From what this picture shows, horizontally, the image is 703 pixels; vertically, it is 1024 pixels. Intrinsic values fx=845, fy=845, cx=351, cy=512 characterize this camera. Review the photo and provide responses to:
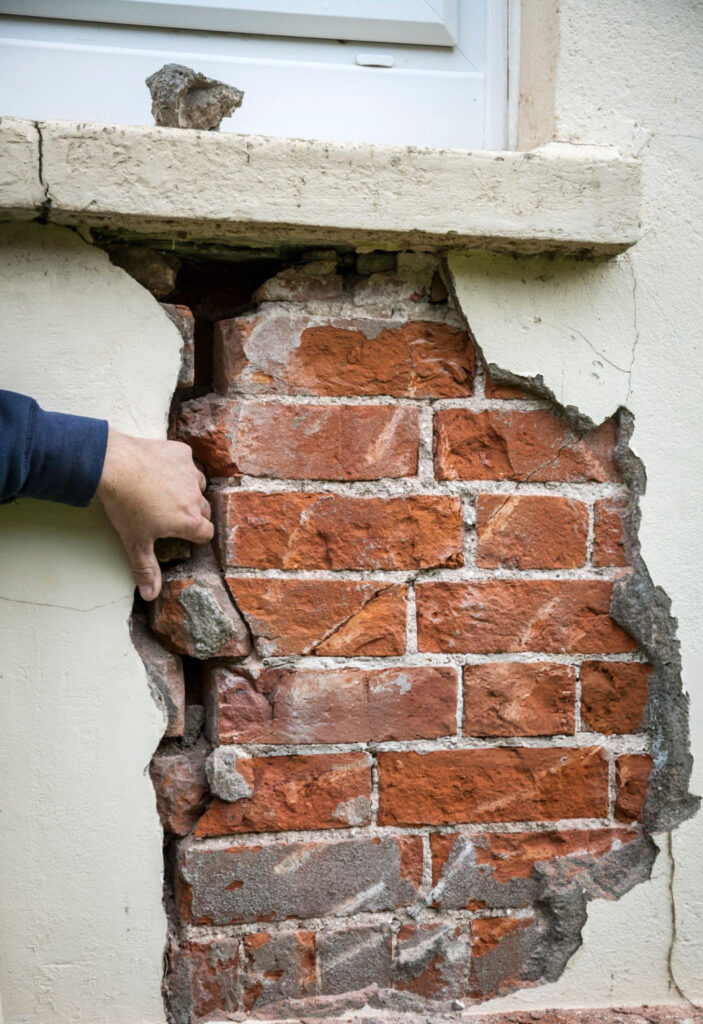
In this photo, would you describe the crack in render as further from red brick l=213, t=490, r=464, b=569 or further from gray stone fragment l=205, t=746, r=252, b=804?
gray stone fragment l=205, t=746, r=252, b=804

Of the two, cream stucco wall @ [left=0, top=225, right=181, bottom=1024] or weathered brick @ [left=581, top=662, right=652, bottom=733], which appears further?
weathered brick @ [left=581, top=662, right=652, bottom=733]

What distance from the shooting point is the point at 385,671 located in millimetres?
1235

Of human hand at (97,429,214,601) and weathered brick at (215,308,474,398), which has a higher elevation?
weathered brick at (215,308,474,398)

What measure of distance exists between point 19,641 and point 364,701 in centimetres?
Answer: 49

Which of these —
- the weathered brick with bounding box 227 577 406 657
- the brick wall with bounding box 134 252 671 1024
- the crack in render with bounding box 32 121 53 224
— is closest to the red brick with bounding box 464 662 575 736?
the brick wall with bounding box 134 252 671 1024

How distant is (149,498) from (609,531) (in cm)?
68

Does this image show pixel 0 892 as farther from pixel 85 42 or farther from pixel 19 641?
pixel 85 42

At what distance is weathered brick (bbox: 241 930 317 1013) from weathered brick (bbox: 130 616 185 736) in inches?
12.8

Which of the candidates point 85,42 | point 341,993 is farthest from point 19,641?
point 85,42

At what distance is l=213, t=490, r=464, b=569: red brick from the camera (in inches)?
47.8

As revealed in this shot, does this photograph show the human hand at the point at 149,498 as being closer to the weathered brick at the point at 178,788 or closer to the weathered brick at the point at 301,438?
the weathered brick at the point at 301,438

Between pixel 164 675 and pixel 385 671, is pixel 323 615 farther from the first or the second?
pixel 164 675

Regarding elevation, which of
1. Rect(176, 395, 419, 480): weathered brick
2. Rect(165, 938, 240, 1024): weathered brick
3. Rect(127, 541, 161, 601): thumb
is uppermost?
Rect(176, 395, 419, 480): weathered brick

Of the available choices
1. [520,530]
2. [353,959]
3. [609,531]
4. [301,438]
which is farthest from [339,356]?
[353,959]
